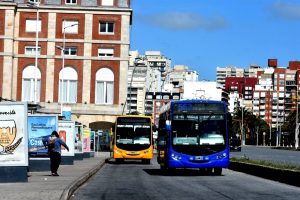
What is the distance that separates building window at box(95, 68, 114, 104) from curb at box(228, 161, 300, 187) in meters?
48.6

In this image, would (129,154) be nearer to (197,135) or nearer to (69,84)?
(197,135)

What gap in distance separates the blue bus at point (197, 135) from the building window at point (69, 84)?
54363 mm

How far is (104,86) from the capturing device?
277 feet

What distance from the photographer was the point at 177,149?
30281 millimetres

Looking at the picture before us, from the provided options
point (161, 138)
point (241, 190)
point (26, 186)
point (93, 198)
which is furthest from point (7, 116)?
point (161, 138)

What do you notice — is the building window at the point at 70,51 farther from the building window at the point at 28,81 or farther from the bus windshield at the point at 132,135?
the bus windshield at the point at 132,135

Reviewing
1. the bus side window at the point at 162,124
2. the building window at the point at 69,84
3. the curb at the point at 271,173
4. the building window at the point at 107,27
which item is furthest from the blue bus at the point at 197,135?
the building window at the point at 107,27

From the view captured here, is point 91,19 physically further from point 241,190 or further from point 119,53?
point 241,190

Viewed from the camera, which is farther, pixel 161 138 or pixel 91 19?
pixel 91 19

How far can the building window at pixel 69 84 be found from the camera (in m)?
84.6

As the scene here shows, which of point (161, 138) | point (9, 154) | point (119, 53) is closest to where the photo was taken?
point (9, 154)

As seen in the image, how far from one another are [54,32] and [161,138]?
53778 mm

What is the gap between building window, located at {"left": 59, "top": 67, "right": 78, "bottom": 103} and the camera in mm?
84625

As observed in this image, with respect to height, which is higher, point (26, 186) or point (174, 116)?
point (174, 116)
